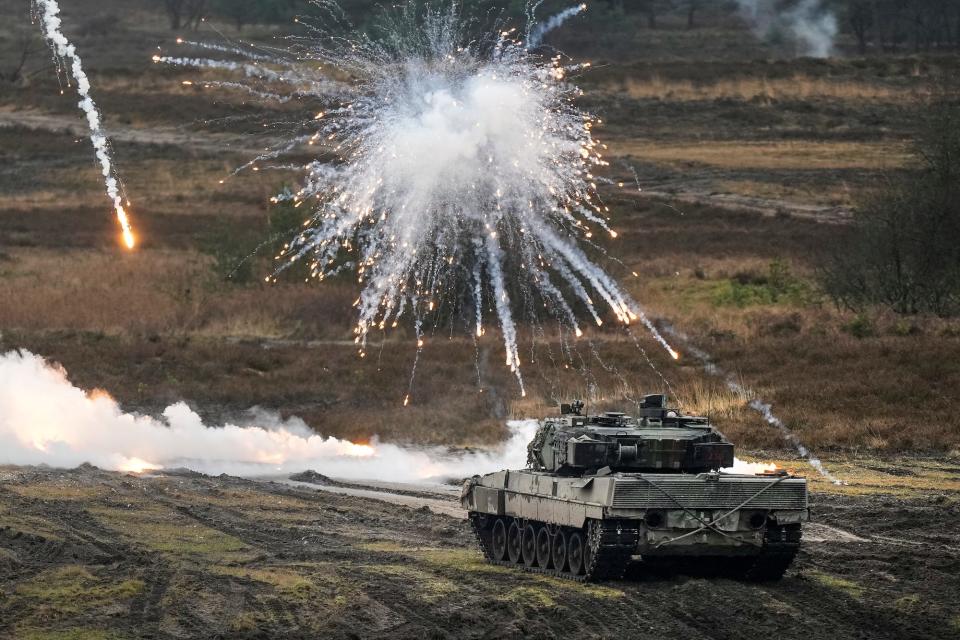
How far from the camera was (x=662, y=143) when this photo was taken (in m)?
83.9

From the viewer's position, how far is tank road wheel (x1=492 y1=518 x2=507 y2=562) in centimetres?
2458

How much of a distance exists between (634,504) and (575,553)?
66.6 inches

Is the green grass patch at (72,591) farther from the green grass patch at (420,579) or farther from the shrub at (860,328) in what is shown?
the shrub at (860,328)

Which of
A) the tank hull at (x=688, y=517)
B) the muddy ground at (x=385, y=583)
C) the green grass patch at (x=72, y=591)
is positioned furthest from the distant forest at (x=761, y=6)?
the green grass patch at (x=72, y=591)

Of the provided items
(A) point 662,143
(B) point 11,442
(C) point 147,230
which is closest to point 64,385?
(B) point 11,442

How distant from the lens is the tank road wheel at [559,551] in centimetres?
2273

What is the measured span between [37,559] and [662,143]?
211 feet

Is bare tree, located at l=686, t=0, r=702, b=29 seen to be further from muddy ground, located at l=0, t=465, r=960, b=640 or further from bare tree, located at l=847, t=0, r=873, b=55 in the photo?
muddy ground, located at l=0, t=465, r=960, b=640

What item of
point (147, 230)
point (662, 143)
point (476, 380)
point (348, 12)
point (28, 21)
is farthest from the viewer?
point (28, 21)

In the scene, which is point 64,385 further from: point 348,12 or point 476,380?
point 348,12

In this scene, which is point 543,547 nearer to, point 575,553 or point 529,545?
point 529,545

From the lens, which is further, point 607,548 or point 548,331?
point 548,331

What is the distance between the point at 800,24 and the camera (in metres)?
113

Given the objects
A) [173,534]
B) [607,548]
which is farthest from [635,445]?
[173,534]
